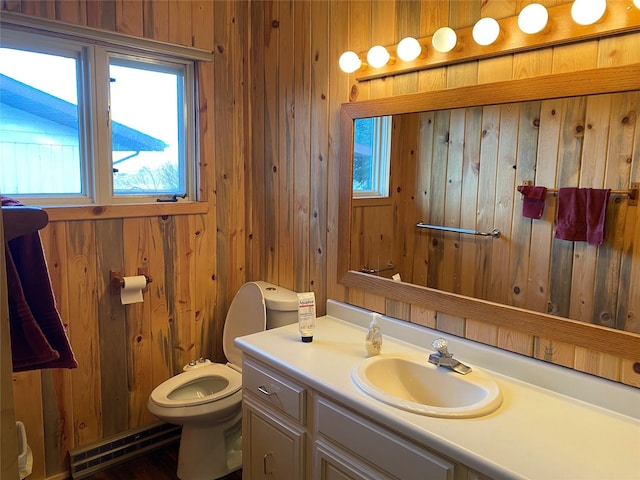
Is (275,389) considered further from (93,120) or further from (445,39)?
(93,120)

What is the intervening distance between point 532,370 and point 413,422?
0.50 meters

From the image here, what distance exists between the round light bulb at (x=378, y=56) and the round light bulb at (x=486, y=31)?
0.40m

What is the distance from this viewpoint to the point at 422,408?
4.48ft

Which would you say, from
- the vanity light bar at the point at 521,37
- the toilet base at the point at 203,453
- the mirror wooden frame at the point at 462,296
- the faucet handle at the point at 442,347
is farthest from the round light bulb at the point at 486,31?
the toilet base at the point at 203,453

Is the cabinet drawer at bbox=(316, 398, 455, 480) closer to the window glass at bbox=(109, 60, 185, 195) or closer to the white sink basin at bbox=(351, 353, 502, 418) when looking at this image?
the white sink basin at bbox=(351, 353, 502, 418)

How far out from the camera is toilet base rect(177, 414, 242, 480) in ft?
7.46

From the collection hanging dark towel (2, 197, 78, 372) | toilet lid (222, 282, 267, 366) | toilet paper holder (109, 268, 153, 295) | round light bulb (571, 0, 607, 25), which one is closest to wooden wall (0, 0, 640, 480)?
toilet paper holder (109, 268, 153, 295)

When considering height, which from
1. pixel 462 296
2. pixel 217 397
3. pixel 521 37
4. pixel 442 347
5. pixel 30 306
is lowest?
pixel 217 397

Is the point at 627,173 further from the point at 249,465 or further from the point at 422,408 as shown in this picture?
the point at 249,465

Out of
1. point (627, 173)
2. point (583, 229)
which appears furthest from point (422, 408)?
point (627, 173)

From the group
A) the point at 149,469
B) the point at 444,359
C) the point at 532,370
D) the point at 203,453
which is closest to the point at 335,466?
the point at 444,359

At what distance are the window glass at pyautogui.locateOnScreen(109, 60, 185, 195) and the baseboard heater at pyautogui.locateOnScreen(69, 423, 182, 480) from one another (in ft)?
4.06

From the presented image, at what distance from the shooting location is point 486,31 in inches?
60.5

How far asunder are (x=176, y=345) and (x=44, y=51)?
1539mm
